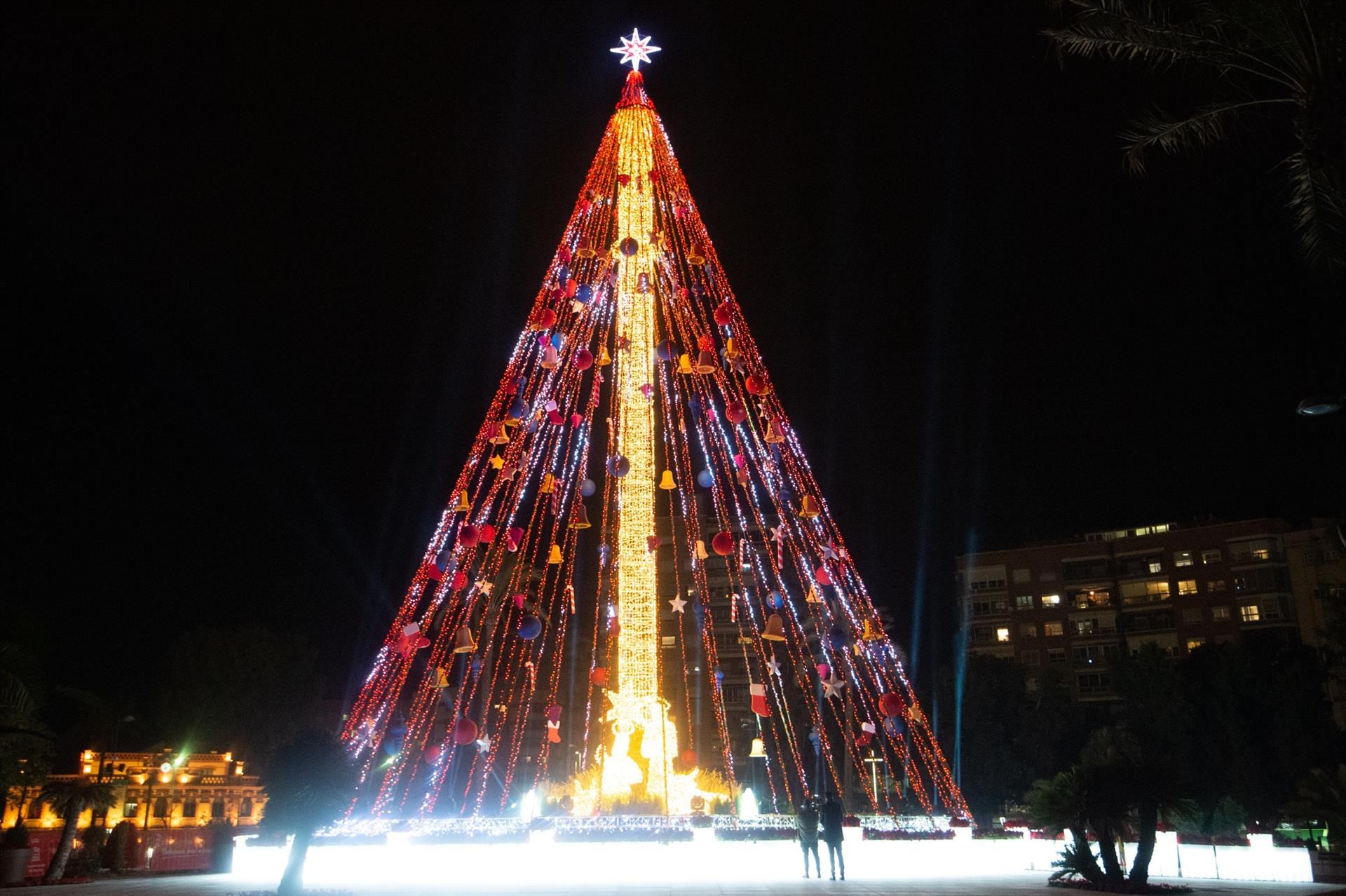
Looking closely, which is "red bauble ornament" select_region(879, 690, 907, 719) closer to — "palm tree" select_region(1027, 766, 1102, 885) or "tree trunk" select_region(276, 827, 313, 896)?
"palm tree" select_region(1027, 766, 1102, 885)

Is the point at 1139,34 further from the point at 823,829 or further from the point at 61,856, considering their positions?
the point at 61,856

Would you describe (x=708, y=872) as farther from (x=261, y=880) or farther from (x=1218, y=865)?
(x=1218, y=865)

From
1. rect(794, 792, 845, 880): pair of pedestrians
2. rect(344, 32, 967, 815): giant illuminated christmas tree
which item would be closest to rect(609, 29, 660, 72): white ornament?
rect(344, 32, 967, 815): giant illuminated christmas tree

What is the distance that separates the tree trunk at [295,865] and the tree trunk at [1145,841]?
10.3 meters

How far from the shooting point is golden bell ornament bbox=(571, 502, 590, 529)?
1950 cm

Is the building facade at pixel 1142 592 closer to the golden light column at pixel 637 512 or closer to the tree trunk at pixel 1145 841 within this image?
the golden light column at pixel 637 512

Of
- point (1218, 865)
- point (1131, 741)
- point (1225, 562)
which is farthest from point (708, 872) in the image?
point (1225, 562)

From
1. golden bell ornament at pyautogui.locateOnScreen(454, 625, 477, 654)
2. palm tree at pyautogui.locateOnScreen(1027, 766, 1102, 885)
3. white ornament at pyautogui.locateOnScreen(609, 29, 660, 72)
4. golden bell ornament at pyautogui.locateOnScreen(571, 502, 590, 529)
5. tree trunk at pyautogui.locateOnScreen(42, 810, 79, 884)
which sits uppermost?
white ornament at pyautogui.locateOnScreen(609, 29, 660, 72)

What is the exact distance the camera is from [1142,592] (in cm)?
6009

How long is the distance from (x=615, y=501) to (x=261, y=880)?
34.1ft

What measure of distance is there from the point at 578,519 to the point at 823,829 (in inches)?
319

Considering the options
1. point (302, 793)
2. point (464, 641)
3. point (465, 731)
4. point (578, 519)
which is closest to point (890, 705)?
point (578, 519)

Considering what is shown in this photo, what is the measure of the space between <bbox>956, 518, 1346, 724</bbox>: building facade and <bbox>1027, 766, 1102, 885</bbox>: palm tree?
136 ft

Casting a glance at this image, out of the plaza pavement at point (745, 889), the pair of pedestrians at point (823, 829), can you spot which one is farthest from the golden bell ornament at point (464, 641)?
the pair of pedestrians at point (823, 829)
